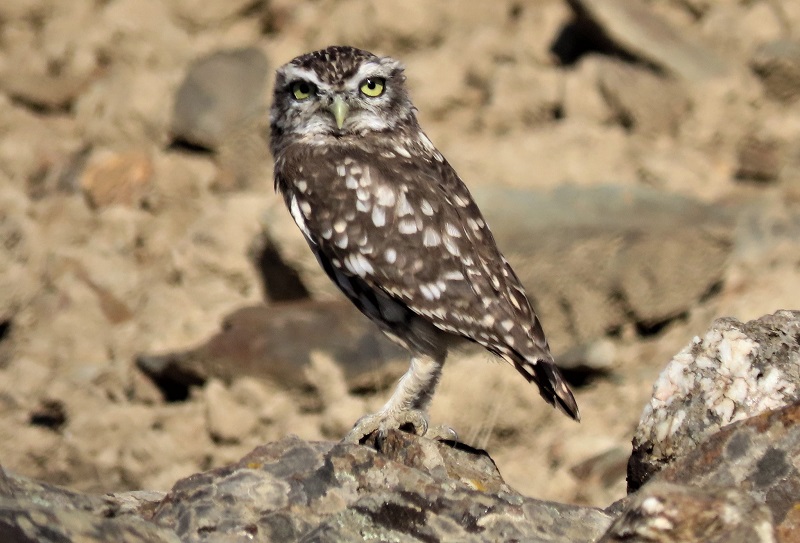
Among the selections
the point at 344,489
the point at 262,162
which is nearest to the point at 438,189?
the point at 344,489

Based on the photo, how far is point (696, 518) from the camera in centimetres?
303

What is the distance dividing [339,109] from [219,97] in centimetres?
438

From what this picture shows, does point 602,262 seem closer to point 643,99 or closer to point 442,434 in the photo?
point 643,99

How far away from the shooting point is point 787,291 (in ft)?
26.3

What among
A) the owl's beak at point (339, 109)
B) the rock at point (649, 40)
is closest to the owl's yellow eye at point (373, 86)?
the owl's beak at point (339, 109)

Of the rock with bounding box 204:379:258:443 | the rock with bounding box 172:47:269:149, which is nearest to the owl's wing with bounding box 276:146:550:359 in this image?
the rock with bounding box 204:379:258:443

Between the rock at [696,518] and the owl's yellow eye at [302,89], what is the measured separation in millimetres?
3201

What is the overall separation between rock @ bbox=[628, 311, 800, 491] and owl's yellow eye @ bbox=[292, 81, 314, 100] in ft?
7.60

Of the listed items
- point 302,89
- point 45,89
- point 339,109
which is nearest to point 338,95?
point 339,109

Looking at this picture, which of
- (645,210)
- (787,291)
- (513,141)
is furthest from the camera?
A: (513,141)

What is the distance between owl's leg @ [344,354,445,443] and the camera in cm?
515

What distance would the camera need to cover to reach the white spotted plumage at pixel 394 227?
5.32 meters

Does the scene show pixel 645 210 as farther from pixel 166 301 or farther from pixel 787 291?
pixel 166 301

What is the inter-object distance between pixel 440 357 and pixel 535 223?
303 cm
